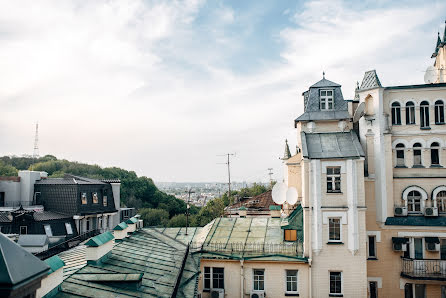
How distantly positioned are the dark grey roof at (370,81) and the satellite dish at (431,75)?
5.93 meters

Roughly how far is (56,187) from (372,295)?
Result: 30.5m

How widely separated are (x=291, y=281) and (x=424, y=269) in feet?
26.1

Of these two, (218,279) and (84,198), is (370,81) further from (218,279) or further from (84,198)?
(84,198)

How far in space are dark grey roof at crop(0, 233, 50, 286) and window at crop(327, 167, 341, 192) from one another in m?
18.8

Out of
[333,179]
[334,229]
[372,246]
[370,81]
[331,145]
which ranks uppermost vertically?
[370,81]

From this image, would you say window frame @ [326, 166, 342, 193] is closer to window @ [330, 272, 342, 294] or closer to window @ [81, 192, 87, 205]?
window @ [330, 272, 342, 294]

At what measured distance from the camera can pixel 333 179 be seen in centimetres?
2202

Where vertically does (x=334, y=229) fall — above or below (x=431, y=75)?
below

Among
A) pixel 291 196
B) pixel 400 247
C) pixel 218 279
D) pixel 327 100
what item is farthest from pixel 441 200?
pixel 218 279

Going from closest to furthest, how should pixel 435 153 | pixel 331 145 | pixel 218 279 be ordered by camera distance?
pixel 218 279
pixel 331 145
pixel 435 153

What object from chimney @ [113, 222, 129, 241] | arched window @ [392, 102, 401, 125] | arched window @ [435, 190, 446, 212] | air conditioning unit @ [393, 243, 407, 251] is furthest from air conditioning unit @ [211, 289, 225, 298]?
arched window @ [392, 102, 401, 125]

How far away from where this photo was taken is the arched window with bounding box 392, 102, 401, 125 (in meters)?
23.7

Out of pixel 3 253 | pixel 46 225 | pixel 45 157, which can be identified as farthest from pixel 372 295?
pixel 45 157

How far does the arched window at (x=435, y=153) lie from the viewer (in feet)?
75.9
